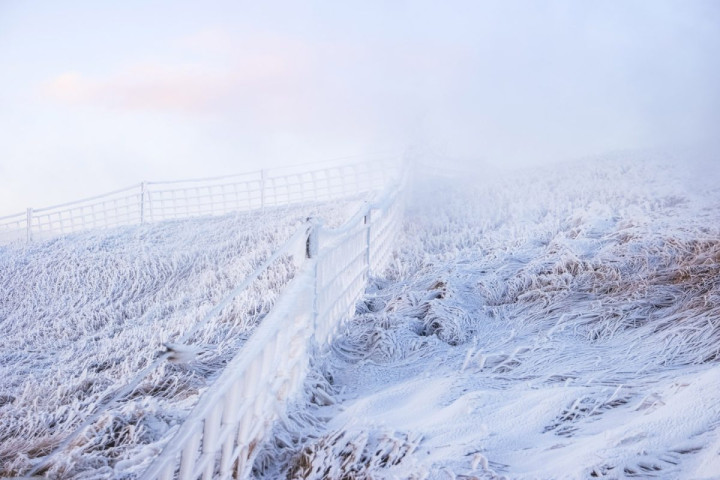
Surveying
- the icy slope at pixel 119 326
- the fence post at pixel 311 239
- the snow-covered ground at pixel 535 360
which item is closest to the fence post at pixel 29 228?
the icy slope at pixel 119 326

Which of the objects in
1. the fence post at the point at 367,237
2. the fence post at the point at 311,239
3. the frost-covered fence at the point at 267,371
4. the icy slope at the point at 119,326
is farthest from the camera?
the fence post at the point at 367,237

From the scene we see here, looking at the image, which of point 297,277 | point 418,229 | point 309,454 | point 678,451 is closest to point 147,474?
point 309,454

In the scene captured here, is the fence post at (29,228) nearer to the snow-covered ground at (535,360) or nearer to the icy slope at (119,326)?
the icy slope at (119,326)

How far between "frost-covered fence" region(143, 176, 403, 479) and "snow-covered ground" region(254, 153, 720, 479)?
14cm

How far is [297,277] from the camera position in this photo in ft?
11.1

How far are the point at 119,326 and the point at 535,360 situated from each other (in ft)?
17.4

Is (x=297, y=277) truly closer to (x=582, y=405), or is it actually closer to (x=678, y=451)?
(x=582, y=405)

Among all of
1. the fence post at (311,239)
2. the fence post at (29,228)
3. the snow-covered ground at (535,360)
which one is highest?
the fence post at (311,239)

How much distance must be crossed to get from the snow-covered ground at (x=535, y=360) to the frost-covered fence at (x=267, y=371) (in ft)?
0.48

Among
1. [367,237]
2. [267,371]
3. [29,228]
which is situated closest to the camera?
[267,371]

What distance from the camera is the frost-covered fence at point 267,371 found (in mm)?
1988

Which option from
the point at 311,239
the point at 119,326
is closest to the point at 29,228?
the point at 119,326

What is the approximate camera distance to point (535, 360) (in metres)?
3.47

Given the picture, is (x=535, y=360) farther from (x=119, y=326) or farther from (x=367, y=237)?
(x=119, y=326)
